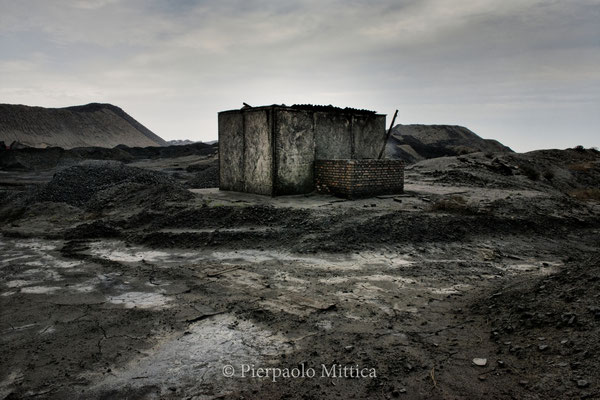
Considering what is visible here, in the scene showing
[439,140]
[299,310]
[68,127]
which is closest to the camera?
[299,310]

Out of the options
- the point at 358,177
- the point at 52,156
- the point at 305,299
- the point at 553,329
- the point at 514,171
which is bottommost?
the point at 305,299

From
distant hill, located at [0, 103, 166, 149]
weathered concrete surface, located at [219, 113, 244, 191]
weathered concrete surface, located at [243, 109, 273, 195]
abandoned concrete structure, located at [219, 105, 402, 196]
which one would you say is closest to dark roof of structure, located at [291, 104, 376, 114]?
abandoned concrete structure, located at [219, 105, 402, 196]

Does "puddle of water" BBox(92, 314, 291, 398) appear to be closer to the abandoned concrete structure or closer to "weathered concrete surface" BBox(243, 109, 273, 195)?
the abandoned concrete structure

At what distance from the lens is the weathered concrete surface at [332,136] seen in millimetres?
11695

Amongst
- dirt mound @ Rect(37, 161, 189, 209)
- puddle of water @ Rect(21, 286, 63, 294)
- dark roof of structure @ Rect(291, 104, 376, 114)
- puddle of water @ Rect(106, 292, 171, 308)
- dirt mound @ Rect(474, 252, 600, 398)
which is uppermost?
dark roof of structure @ Rect(291, 104, 376, 114)

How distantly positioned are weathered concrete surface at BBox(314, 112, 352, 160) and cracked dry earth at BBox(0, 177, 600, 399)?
3309 millimetres

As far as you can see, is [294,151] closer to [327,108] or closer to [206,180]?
[327,108]

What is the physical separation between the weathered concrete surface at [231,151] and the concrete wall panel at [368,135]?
366cm

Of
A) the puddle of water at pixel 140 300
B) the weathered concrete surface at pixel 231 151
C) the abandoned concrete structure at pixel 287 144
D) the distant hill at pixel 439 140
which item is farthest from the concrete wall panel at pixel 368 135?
the distant hill at pixel 439 140

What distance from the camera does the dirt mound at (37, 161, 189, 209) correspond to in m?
11.6

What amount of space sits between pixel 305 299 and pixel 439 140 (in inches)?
1602

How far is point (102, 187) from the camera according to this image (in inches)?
549

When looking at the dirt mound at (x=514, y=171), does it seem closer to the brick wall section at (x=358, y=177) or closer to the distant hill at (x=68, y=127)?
the brick wall section at (x=358, y=177)

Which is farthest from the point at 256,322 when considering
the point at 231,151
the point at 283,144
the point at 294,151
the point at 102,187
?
the point at 102,187
